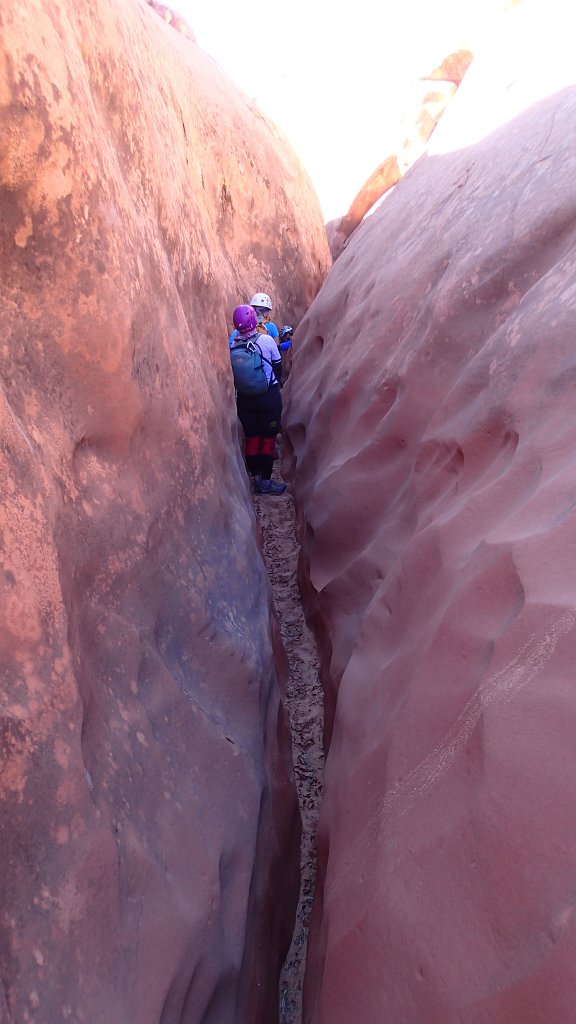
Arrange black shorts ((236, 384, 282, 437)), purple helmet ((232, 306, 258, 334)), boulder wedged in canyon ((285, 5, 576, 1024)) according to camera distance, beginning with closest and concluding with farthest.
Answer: boulder wedged in canyon ((285, 5, 576, 1024)) < purple helmet ((232, 306, 258, 334)) < black shorts ((236, 384, 282, 437))

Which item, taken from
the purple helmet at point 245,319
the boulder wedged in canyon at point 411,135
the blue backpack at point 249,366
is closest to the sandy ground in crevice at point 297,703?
the blue backpack at point 249,366

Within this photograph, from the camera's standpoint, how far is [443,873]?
153cm

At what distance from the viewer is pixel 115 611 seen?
6.52 feet

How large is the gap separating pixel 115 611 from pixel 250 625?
78cm

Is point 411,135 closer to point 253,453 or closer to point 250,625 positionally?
point 253,453

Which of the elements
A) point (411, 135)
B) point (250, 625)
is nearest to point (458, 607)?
point (250, 625)

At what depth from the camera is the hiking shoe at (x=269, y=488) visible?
4617 millimetres

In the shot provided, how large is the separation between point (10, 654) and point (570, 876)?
114 centimetres

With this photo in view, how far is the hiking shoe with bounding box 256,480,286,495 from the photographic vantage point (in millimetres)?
4617

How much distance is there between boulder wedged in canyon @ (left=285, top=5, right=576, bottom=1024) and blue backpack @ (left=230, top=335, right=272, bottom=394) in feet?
1.91

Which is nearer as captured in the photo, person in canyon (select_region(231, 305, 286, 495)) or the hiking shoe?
person in canyon (select_region(231, 305, 286, 495))

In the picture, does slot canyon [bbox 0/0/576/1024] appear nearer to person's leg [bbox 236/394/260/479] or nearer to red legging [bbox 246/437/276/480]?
person's leg [bbox 236/394/260/479]

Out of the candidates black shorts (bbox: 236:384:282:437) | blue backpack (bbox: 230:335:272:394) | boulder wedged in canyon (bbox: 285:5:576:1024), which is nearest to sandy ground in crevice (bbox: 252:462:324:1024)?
boulder wedged in canyon (bbox: 285:5:576:1024)

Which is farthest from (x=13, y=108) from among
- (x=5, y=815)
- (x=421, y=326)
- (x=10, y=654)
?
(x=421, y=326)
